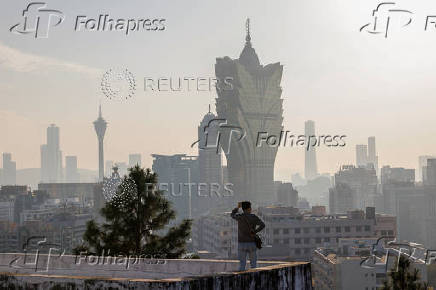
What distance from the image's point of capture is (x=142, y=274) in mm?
15297

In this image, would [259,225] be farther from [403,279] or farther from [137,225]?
[403,279]

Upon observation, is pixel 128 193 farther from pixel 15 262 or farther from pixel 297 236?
pixel 297 236

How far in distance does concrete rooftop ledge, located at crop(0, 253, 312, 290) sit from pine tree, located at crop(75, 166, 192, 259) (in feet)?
47.9

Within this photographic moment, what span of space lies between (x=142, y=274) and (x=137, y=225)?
1786 cm

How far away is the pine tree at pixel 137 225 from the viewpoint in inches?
1261

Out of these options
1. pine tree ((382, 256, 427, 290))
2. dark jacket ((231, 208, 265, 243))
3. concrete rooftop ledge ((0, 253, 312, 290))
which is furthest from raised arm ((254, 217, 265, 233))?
pine tree ((382, 256, 427, 290))

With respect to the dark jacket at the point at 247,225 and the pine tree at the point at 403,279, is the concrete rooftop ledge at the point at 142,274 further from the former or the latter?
the pine tree at the point at 403,279

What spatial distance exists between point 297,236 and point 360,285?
63.9 m

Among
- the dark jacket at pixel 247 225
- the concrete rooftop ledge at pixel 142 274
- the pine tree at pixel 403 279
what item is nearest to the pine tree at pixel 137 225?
the concrete rooftop ledge at pixel 142 274

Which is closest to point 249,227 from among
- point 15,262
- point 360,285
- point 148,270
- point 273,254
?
point 148,270

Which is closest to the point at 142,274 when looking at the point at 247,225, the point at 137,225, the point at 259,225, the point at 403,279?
the point at 247,225

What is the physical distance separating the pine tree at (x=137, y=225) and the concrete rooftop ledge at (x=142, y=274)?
14.6 m

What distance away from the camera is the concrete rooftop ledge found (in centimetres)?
1219

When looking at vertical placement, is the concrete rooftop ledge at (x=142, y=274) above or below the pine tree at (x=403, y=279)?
above
